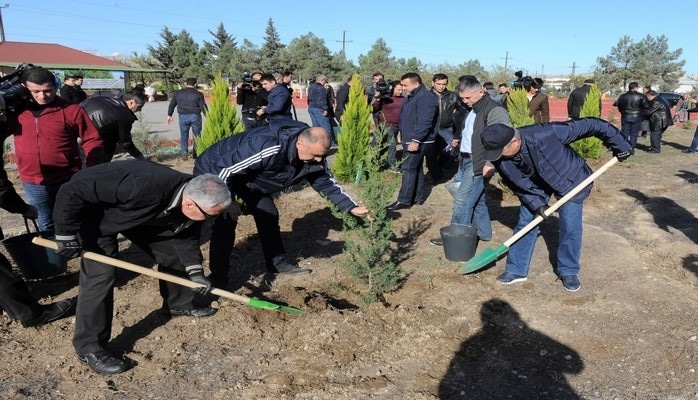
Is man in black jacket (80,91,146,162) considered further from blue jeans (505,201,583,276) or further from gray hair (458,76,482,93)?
blue jeans (505,201,583,276)

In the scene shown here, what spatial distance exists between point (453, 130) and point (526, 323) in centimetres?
518

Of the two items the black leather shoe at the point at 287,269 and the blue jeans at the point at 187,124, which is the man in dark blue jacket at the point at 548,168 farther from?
the blue jeans at the point at 187,124

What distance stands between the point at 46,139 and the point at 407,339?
10.3 ft

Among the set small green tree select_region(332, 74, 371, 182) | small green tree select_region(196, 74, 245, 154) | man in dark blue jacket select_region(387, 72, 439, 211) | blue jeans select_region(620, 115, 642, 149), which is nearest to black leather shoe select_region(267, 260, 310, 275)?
man in dark blue jacket select_region(387, 72, 439, 211)

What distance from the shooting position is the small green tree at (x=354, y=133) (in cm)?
837

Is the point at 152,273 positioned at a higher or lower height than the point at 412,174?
lower

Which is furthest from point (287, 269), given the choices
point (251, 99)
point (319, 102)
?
point (319, 102)

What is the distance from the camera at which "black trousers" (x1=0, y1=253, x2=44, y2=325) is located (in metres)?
3.56

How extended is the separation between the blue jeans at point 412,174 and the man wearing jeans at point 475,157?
1.09 m

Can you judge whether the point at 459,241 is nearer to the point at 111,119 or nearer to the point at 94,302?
the point at 94,302

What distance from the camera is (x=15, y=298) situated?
142 inches

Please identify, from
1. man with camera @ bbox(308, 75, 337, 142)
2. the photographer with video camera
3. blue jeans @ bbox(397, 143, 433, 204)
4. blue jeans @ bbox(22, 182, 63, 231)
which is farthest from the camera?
man with camera @ bbox(308, 75, 337, 142)

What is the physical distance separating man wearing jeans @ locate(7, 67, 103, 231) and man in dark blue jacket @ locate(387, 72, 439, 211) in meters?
3.76

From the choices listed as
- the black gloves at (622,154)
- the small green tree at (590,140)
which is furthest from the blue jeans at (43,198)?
the small green tree at (590,140)
